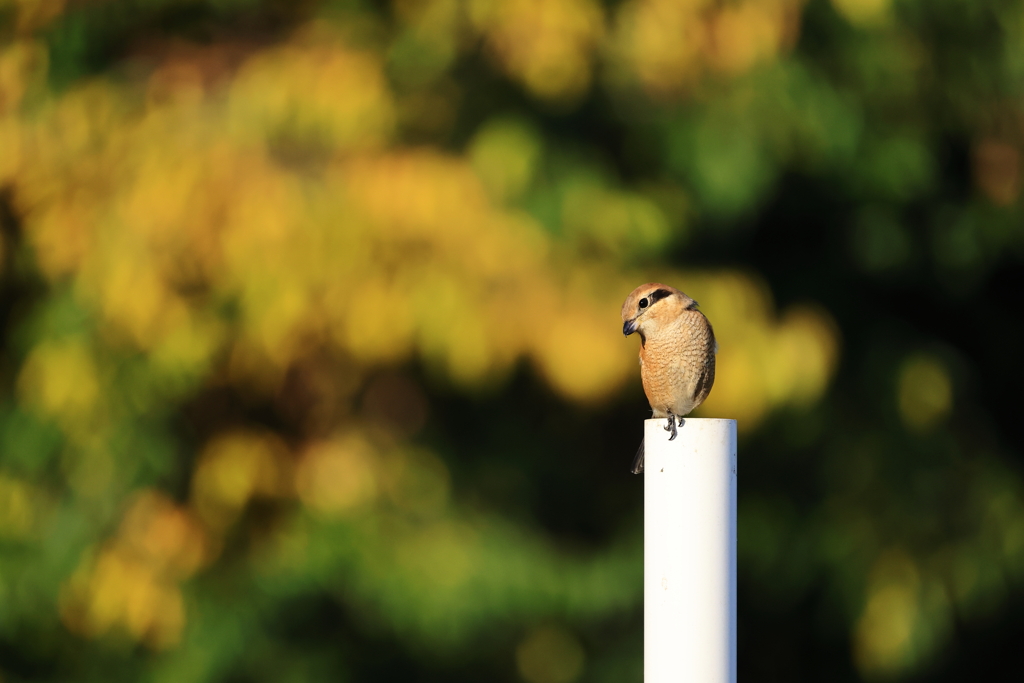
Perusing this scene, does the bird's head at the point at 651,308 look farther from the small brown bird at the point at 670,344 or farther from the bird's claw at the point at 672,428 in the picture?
the bird's claw at the point at 672,428

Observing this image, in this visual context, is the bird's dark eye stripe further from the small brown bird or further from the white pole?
the white pole

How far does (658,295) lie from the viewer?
8.09 feet

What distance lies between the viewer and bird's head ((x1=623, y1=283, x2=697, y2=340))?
96.5 inches

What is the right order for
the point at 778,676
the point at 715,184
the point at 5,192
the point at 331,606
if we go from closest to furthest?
the point at 715,184 < the point at 5,192 < the point at 331,606 < the point at 778,676

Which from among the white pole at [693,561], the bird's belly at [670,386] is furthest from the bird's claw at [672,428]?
the bird's belly at [670,386]

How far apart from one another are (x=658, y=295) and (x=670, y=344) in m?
0.12

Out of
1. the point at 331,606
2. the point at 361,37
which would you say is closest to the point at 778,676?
the point at 331,606

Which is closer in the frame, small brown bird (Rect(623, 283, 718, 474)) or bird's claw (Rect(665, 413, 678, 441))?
bird's claw (Rect(665, 413, 678, 441))

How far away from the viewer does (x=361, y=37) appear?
4508mm

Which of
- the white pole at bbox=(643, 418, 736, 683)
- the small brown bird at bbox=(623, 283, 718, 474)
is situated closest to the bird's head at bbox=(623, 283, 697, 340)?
the small brown bird at bbox=(623, 283, 718, 474)

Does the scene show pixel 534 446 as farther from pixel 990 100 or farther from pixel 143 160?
pixel 990 100

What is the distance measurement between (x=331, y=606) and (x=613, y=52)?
2.70 metres

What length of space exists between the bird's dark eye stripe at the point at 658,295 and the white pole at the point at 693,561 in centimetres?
66

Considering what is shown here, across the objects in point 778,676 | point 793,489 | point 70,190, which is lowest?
point 778,676
